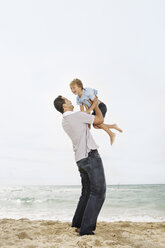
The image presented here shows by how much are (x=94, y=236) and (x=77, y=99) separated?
6.14 ft

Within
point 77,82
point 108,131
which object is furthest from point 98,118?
point 77,82

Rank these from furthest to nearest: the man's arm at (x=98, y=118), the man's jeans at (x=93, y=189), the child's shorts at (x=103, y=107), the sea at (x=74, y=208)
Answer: the sea at (x=74, y=208) < the child's shorts at (x=103, y=107) < the man's arm at (x=98, y=118) < the man's jeans at (x=93, y=189)

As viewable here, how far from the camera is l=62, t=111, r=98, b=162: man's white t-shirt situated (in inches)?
129

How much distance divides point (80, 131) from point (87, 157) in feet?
1.06

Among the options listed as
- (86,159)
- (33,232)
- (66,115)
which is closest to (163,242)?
(86,159)

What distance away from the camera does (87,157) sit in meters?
3.22

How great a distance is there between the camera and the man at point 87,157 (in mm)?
3217

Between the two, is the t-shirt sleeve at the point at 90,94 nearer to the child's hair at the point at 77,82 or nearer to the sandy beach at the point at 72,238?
the child's hair at the point at 77,82

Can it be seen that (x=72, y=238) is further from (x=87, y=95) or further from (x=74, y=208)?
(x=74, y=208)

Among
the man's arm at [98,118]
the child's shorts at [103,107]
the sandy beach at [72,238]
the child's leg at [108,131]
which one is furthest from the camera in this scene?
the child's shorts at [103,107]

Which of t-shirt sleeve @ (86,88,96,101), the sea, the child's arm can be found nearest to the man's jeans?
the child's arm

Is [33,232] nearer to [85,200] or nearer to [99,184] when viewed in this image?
[85,200]

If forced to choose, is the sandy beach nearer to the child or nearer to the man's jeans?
the man's jeans

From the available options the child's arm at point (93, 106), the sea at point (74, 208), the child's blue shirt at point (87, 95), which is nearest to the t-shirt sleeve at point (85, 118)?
the child's arm at point (93, 106)
